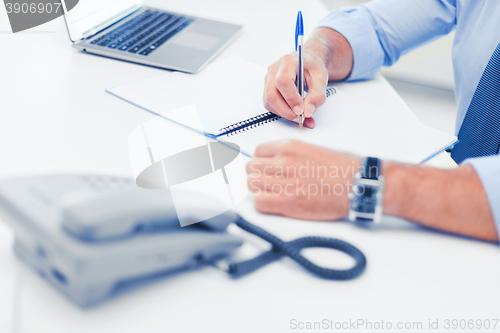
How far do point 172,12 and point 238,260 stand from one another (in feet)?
2.82

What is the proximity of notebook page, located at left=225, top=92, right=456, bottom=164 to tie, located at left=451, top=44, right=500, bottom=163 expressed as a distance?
117mm

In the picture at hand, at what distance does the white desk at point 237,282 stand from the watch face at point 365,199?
26 millimetres

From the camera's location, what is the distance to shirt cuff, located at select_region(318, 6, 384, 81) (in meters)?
0.90

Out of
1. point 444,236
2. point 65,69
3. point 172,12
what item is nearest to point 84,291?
point 444,236

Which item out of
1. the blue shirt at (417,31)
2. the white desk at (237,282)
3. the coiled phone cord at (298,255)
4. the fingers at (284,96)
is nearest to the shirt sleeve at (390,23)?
the blue shirt at (417,31)

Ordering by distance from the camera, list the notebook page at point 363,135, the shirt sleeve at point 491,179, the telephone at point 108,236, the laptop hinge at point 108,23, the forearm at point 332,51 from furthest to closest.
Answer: the laptop hinge at point 108,23 → the forearm at point 332,51 → the notebook page at point 363,135 → the shirt sleeve at point 491,179 → the telephone at point 108,236

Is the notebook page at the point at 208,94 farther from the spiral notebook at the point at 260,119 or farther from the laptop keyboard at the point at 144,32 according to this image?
the laptop keyboard at the point at 144,32

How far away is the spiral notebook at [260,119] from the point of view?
644 mm

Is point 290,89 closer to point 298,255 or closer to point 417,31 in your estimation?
point 298,255

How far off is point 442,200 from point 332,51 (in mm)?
484

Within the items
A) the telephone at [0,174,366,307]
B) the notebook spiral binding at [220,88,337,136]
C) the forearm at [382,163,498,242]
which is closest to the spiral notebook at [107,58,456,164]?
the notebook spiral binding at [220,88,337,136]

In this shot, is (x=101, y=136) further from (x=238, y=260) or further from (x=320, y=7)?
(x=320, y=7)

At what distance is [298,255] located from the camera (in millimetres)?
444

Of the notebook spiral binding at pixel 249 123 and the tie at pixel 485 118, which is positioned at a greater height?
the notebook spiral binding at pixel 249 123
